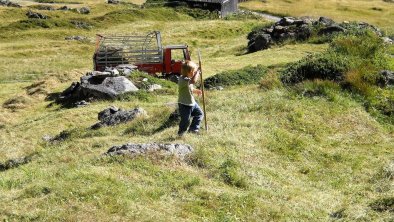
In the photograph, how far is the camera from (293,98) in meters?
18.4

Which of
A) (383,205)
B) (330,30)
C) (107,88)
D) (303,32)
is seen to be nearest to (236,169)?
(383,205)

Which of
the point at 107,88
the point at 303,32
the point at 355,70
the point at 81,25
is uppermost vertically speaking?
the point at 355,70

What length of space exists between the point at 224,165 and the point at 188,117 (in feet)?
7.72

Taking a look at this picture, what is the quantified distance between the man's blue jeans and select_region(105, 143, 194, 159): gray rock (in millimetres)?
1302

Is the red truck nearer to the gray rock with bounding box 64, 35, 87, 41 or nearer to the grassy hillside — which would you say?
the grassy hillside

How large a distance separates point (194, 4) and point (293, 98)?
66.2 metres

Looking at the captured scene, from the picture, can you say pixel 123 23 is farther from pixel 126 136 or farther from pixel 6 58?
pixel 126 136

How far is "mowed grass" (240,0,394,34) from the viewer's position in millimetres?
78062

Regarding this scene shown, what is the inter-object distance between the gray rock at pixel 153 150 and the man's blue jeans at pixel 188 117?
→ 1.30 m

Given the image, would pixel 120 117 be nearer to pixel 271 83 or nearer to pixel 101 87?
pixel 271 83

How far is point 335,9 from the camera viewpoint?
3548 inches

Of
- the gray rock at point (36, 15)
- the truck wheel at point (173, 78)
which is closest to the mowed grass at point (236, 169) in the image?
the truck wheel at point (173, 78)

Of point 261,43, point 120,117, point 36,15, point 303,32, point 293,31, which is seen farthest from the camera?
point 36,15

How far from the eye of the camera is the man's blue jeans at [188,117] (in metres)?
14.1
